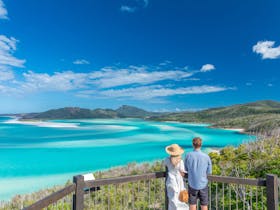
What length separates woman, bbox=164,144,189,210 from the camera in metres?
3.65

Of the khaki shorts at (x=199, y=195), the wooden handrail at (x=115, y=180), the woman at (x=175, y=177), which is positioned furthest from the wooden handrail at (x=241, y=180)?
the wooden handrail at (x=115, y=180)

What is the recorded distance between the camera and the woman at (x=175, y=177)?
365cm

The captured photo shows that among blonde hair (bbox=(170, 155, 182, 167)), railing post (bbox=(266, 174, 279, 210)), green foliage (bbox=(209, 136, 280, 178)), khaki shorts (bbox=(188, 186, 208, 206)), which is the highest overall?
blonde hair (bbox=(170, 155, 182, 167))

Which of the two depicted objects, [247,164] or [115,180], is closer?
[115,180]

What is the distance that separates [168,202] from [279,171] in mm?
5809

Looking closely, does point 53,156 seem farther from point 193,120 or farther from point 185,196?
point 193,120

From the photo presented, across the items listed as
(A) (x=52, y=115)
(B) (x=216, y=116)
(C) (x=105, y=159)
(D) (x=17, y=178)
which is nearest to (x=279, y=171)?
(D) (x=17, y=178)

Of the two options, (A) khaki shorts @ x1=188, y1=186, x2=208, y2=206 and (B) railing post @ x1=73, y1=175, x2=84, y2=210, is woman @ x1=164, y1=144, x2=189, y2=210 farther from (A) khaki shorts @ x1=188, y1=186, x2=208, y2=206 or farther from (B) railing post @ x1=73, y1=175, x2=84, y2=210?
(B) railing post @ x1=73, y1=175, x2=84, y2=210

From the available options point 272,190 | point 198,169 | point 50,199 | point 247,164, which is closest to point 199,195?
point 198,169

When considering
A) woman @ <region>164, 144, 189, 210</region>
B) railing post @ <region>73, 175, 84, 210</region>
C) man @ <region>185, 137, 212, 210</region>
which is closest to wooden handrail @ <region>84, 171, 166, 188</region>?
railing post @ <region>73, 175, 84, 210</region>

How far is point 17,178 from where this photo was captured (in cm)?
1905

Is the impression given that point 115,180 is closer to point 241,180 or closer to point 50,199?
point 50,199

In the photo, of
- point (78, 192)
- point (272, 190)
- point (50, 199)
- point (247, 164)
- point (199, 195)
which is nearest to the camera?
point (50, 199)

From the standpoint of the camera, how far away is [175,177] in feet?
12.1
